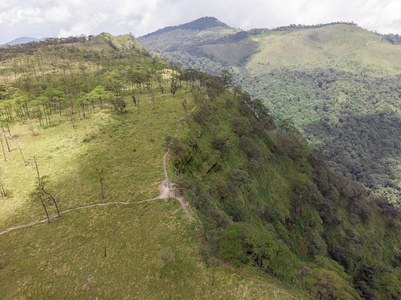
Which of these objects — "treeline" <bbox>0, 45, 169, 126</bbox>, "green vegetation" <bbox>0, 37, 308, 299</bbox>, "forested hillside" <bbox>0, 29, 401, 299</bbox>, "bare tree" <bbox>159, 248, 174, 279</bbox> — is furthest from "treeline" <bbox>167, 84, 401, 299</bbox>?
"treeline" <bbox>0, 45, 169, 126</bbox>

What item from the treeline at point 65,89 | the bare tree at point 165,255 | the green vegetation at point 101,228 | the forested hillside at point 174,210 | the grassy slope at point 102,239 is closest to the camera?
the bare tree at point 165,255

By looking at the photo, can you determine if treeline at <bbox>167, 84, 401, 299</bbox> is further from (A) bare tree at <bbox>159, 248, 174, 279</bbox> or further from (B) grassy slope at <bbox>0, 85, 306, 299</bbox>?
(A) bare tree at <bbox>159, 248, 174, 279</bbox>

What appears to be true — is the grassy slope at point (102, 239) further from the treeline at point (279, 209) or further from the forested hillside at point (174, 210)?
the treeline at point (279, 209)

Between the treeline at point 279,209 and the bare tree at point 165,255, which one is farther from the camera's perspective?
the treeline at point 279,209


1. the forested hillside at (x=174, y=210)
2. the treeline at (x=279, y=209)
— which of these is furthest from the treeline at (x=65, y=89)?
the treeline at (x=279, y=209)

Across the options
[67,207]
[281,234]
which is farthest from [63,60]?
[281,234]

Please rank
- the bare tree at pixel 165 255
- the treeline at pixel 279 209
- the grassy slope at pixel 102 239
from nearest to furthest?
the bare tree at pixel 165 255 < the grassy slope at pixel 102 239 < the treeline at pixel 279 209

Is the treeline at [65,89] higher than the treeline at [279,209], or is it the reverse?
the treeline at [65,89]

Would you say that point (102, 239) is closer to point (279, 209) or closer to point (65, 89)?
point (279, 209)
